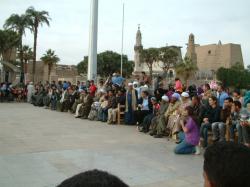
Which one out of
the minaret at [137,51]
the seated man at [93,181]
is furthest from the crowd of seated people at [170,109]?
the minaret at [137,51]

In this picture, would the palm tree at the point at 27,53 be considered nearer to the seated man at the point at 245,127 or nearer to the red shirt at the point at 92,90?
the red shirt at the point at 92,90

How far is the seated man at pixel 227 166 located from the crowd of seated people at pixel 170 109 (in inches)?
273

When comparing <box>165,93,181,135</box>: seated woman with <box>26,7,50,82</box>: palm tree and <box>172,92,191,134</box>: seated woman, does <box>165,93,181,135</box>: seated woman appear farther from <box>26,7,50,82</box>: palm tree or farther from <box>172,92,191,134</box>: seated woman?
<box>26,7,50,82</box>: palm tree

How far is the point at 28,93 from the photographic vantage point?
23641mm

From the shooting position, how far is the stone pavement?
643cm

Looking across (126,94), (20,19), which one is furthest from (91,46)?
(20,19)

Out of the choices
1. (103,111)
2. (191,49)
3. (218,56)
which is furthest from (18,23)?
(218,56)

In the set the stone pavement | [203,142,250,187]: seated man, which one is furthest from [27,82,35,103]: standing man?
[203,142,250,187]: seated man

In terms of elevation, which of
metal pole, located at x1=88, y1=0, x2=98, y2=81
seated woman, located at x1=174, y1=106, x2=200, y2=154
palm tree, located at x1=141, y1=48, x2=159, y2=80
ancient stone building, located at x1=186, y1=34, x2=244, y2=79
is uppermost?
ancient stone building, located at x1=186, y1=34, x2=244, y2=79

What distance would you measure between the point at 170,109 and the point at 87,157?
3.97 metres

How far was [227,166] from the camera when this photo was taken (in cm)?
165

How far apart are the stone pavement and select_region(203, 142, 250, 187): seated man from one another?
450 cm

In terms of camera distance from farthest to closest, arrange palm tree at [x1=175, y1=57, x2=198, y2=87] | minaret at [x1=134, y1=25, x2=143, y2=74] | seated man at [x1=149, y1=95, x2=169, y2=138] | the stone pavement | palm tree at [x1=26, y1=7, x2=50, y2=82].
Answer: minaret at [x1=134, y1=25, x2=143, y2=74]
palm tree at [x1=175, y1=57, x2=198, y2=87]
palm tree at [x1=26, y1=7, x2=50, y2=82]
seated man at [x1=149, y1=95, x2=169, y2=138]
the stone pavement

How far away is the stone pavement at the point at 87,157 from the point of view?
6.43 metres
